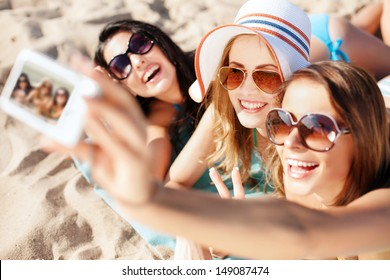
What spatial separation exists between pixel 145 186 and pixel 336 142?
2.49 feet

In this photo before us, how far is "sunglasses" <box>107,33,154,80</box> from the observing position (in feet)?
7.97

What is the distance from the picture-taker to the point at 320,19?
2793 mm

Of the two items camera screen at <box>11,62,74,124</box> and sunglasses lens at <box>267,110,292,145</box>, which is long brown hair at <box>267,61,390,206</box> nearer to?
sunglasses lens at <box>267,110,292,145</box>

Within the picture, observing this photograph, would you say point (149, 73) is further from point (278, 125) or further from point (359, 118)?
point (359, 118)

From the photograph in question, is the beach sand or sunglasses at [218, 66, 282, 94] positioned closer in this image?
sunglasses at [218, 66, 282, 94]

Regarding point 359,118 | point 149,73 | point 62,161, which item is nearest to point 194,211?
point 359,118

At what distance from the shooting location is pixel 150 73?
245 centimetres

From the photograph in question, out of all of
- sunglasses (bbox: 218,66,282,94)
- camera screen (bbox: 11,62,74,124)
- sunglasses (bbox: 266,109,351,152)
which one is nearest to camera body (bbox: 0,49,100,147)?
camera screen (bbox: 11,62,74,124)

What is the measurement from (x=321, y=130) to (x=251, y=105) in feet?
A: 1.76

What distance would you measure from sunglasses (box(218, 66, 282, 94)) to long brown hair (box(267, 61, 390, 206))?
195mm

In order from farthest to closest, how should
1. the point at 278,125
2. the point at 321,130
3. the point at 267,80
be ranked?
the point at 267,80, the point at 278,125, the point at 321,130

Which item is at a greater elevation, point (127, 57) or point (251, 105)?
point (251, 105)
